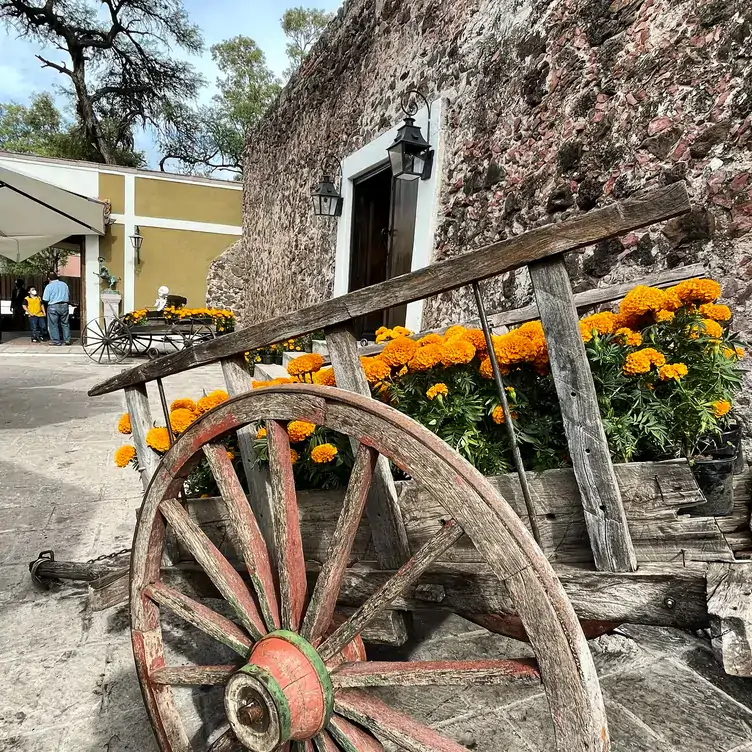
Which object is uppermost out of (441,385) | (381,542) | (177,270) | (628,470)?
(177,270)

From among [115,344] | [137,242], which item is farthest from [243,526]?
[137,242]

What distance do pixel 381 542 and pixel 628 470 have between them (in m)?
0.58

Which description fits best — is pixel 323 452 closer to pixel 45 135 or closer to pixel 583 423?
pixel 583 423

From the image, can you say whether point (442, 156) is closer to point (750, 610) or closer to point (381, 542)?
point (381, 542)

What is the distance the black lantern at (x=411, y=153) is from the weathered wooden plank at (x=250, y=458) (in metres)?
3.76

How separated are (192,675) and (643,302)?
1.52 m

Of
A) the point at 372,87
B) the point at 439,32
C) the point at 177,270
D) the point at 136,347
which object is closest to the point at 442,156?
the point at 439,32

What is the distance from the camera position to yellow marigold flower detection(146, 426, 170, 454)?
1849 millimetres

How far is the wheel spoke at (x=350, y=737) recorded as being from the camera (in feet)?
3.71

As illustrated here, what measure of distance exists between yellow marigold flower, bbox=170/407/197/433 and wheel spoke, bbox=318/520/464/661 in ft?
2.89

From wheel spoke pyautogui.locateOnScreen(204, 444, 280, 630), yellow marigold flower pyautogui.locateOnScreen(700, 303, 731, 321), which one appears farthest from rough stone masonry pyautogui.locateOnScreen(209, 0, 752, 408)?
wheel spoke pyautogui.locateOnScreen(204, 444, 280, 630)

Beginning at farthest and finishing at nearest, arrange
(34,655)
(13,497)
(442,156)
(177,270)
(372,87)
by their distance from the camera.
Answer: (177,270) → (372,87) → (442,156) → (13,497) → (34,655)

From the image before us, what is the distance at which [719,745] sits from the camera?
5.26 feet

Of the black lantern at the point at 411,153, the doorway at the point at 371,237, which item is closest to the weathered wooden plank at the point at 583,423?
the black lantern at the point at 411,153
